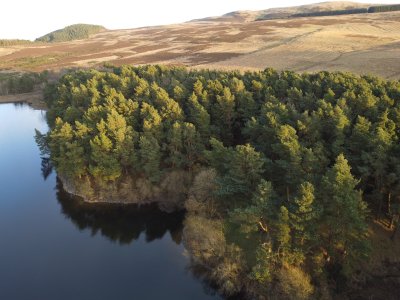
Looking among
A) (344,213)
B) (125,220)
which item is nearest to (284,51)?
(125,220)

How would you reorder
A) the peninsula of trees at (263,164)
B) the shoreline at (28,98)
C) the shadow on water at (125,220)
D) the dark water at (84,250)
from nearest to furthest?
the peninsula of trees at (263,164), the dark water at (84,250), the shadow on water at (125,220), the shoreline at (28,98)

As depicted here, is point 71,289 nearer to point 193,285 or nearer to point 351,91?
point 193,285

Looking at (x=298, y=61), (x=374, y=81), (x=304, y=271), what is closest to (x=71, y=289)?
(x=304, y=271)

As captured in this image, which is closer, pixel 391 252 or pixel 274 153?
pixel 391 252

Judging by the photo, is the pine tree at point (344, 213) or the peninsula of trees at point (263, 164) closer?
the pine tree at point (344, 213)

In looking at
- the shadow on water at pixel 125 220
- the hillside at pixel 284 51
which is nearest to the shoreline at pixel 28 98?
the hillside at pixel 284 51

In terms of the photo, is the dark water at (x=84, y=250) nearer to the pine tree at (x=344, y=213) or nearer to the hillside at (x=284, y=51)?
the pine tree at (x=344, y=213)

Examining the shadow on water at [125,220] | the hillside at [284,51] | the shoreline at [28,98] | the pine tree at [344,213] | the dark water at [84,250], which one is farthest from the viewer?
the shoreline at [28,98]
